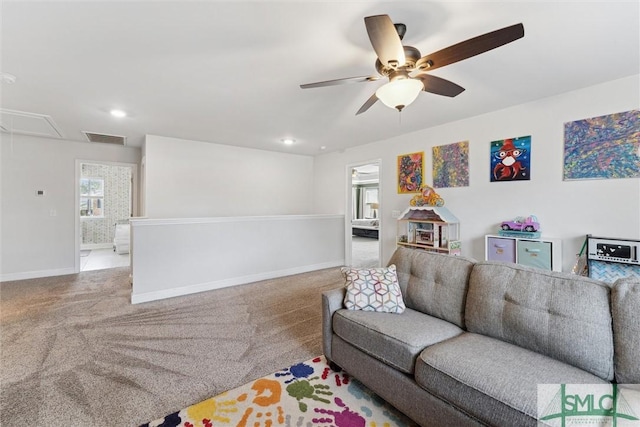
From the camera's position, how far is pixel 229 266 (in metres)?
4.43

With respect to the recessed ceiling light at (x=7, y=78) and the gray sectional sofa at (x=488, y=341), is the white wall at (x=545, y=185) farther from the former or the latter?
the recessed ceiling light at (x=7, y=78)

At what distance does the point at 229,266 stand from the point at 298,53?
3.30 metres

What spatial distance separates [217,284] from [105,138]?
3.22 meters

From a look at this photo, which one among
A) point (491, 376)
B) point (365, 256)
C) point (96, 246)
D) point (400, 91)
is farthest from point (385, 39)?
point (96, 246)

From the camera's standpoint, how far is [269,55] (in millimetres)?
2209

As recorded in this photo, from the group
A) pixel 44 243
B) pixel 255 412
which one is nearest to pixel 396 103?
pixel 255 412

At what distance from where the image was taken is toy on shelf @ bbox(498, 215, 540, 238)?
121 inches

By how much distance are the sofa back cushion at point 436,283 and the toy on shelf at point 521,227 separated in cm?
154

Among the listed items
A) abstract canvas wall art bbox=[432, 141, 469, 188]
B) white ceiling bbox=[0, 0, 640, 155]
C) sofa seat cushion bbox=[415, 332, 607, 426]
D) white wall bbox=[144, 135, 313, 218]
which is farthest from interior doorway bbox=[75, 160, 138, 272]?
sofa seat cushion bbox=[415, 332, 607, 426]

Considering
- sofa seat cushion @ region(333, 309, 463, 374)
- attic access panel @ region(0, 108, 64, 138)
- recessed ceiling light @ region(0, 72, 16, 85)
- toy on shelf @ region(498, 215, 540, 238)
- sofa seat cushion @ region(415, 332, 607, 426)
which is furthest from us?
attic access panel @ region(0, 108, 64, 138)

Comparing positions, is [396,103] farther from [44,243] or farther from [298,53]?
[44,243]

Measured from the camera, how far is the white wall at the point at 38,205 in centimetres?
461

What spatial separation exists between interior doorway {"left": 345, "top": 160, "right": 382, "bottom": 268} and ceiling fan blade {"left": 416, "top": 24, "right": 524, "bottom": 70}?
10.4 ft

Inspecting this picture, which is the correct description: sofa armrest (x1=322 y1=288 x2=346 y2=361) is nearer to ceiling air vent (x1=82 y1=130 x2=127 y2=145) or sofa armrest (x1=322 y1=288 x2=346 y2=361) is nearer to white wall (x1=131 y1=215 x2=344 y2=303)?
white wall (x1=131 y1=215 x2=344 y2=303)
